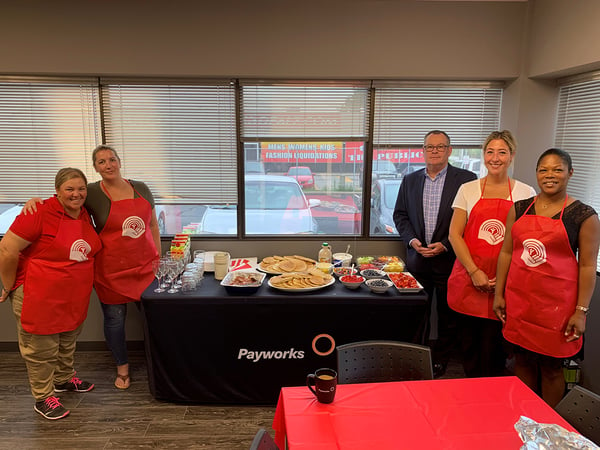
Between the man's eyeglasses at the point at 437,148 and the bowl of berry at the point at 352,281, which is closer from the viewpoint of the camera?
the bowl of berry at the point at 352,281

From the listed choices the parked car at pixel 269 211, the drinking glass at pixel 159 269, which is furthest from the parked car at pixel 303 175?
the drinking glass at pixel 159 269

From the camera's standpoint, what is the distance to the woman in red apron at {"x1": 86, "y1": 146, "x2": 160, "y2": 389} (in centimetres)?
296

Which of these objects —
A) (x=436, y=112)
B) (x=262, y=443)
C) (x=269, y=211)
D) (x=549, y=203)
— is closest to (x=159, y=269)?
(x=269, y=211)

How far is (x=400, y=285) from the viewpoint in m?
2.95

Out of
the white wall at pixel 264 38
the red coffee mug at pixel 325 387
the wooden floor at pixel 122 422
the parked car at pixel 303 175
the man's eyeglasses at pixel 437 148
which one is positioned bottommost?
the wooden floor at pixel 122 422

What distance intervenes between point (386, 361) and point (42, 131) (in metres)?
3.30

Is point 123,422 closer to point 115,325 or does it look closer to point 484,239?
point 115,325

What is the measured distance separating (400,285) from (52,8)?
3.31 metres

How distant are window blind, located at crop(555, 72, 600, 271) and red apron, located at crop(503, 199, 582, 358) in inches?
37.1

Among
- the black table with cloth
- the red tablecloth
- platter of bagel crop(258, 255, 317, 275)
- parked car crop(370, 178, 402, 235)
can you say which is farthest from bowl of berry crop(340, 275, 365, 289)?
the red tablecloth

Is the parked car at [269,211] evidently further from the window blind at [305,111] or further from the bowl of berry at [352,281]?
the bowl of berry at [352,281]

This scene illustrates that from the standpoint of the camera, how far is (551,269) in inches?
90.3

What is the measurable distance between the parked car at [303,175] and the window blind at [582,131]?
79.3 inches

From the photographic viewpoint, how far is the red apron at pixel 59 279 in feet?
8.71
